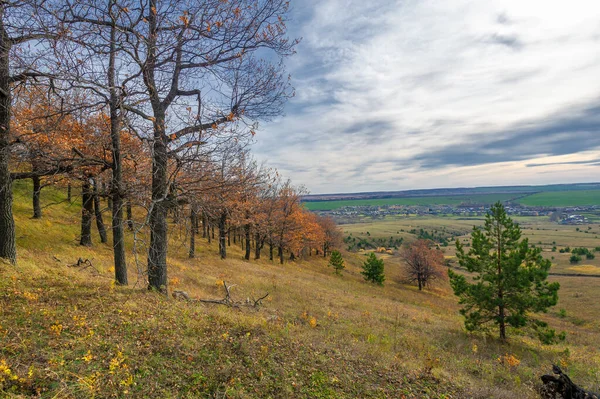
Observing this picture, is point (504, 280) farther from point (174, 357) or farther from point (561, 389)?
point (174, 357)

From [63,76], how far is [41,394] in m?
5.34

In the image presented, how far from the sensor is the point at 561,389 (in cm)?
604

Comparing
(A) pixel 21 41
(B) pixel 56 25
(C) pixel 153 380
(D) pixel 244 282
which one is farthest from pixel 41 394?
(D) pixel 244 282

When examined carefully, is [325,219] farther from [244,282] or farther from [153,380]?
[153,380]

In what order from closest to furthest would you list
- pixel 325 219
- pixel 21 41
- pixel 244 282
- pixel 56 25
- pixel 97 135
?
pixel 56 25 → pixel 21 41 → pixel 97 135 → pixel 244 282 → pixel 325 219

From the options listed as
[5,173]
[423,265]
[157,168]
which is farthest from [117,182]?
[423,265]

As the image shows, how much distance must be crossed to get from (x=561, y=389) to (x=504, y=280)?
10.3 m

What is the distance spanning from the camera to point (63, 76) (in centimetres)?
562

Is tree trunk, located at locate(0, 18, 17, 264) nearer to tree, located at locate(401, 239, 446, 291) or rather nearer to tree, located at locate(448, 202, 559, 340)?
tree, located at locate(448, 202, 559, 340)

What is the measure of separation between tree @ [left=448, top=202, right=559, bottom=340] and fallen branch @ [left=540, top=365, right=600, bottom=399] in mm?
9716

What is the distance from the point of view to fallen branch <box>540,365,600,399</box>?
5808 mm

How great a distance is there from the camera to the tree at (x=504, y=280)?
47.1ft

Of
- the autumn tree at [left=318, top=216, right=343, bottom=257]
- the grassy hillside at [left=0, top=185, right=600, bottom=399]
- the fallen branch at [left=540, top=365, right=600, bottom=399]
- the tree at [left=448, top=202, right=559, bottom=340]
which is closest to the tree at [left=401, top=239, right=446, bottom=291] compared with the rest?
the autumn tree at [left=318, top=216, right=343, bottom=257]

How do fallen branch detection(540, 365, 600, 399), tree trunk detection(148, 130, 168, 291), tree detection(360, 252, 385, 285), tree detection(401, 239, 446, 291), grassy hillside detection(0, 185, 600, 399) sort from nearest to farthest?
grassy hillside detection(0, 185, 600, 399) → fallen branch detection(540, 365, 600, 399) → tree trunk detection(148, 130, 168, 291) → tree detection(360, 252, 385, 285) → tree detection(401, 239, 446, 291)
